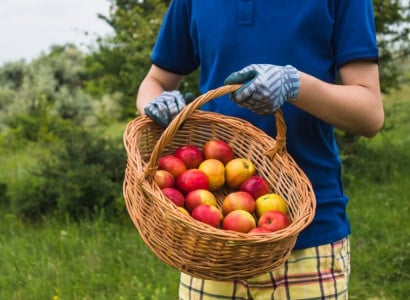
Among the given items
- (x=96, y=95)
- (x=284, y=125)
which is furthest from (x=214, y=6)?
(x=96, y=95)

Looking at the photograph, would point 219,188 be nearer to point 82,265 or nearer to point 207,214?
point 207,214

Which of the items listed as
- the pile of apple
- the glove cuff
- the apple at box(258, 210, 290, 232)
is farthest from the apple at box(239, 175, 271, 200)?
the glove cuff

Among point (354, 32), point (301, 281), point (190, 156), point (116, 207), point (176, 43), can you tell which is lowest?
point (116, 207)

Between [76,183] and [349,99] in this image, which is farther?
[76,183]

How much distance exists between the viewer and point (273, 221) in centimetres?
152

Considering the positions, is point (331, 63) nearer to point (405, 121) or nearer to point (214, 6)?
point (214, 6)

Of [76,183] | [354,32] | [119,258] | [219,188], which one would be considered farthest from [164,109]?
[76,183]

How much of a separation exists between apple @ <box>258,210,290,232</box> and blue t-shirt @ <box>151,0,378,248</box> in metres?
0.21

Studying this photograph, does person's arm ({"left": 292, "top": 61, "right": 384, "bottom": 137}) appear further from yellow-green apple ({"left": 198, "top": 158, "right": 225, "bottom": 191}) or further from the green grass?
the green grass

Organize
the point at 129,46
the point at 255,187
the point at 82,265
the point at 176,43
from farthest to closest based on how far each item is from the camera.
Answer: the point at 129,46 < the point at 82,265 < the point at 176,43 < the point at 255,187

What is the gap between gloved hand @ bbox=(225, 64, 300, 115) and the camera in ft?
4.80

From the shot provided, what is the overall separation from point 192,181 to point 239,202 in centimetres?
12

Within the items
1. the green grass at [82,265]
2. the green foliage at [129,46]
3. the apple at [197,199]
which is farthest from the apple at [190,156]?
the green foliage at [129,46]

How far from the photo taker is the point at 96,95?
1362 cm
